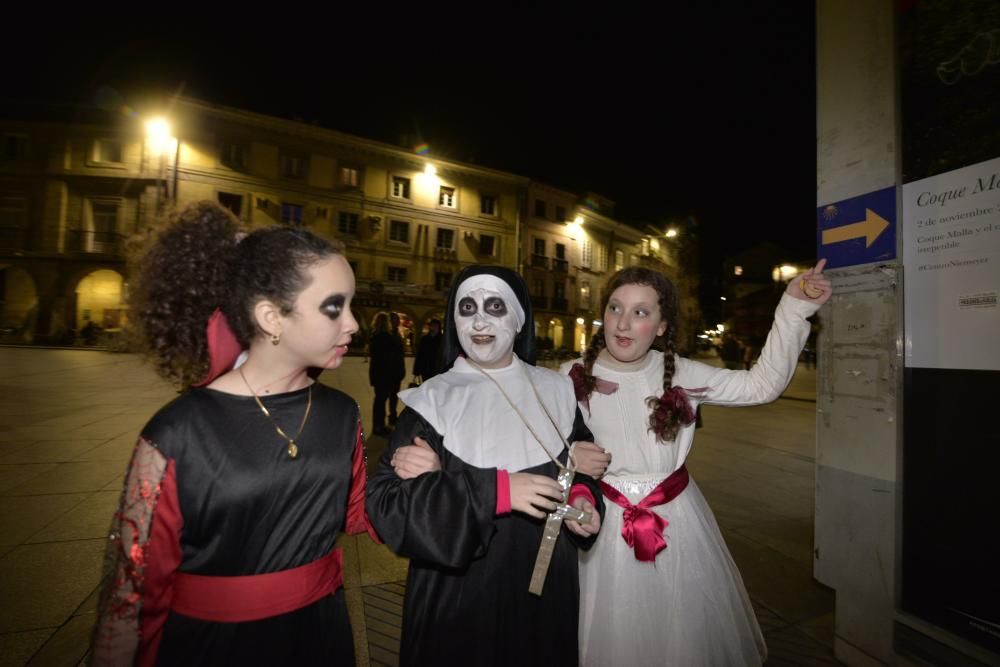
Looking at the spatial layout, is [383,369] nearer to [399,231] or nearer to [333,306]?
[333,306]

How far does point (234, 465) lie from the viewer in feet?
4.34

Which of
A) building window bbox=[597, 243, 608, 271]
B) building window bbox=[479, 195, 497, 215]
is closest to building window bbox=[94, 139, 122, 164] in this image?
building window bbox=[479, 195, 497, 215]

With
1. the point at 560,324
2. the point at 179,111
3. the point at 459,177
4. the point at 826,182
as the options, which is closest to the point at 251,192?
the point at 179,111

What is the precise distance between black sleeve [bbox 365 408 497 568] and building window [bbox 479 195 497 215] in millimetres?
30844

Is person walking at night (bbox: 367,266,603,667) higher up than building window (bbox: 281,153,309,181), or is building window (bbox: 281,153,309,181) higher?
building window (bbox: 281,153,309,181)

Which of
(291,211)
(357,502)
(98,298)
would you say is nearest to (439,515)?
(357,502)

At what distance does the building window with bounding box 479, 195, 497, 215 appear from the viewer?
31031 millimetres

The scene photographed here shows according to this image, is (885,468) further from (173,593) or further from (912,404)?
(173,593)

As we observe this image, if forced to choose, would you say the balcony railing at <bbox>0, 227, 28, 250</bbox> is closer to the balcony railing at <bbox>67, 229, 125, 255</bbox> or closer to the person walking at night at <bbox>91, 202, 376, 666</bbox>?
the balcony railing at <bbox>67, 229, 125, 255</bbox>

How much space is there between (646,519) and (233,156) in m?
28.3

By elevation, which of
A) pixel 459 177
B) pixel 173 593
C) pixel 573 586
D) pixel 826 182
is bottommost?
pixel 573 586

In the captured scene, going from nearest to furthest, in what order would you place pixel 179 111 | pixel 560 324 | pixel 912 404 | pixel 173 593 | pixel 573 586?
1. pixel 173 593
2. pixel 573 586
3. pixel 912 404
4. pixel 179 111
5. pixel 560 324

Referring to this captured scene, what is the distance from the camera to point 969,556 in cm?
208

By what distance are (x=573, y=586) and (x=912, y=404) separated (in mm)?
1929
